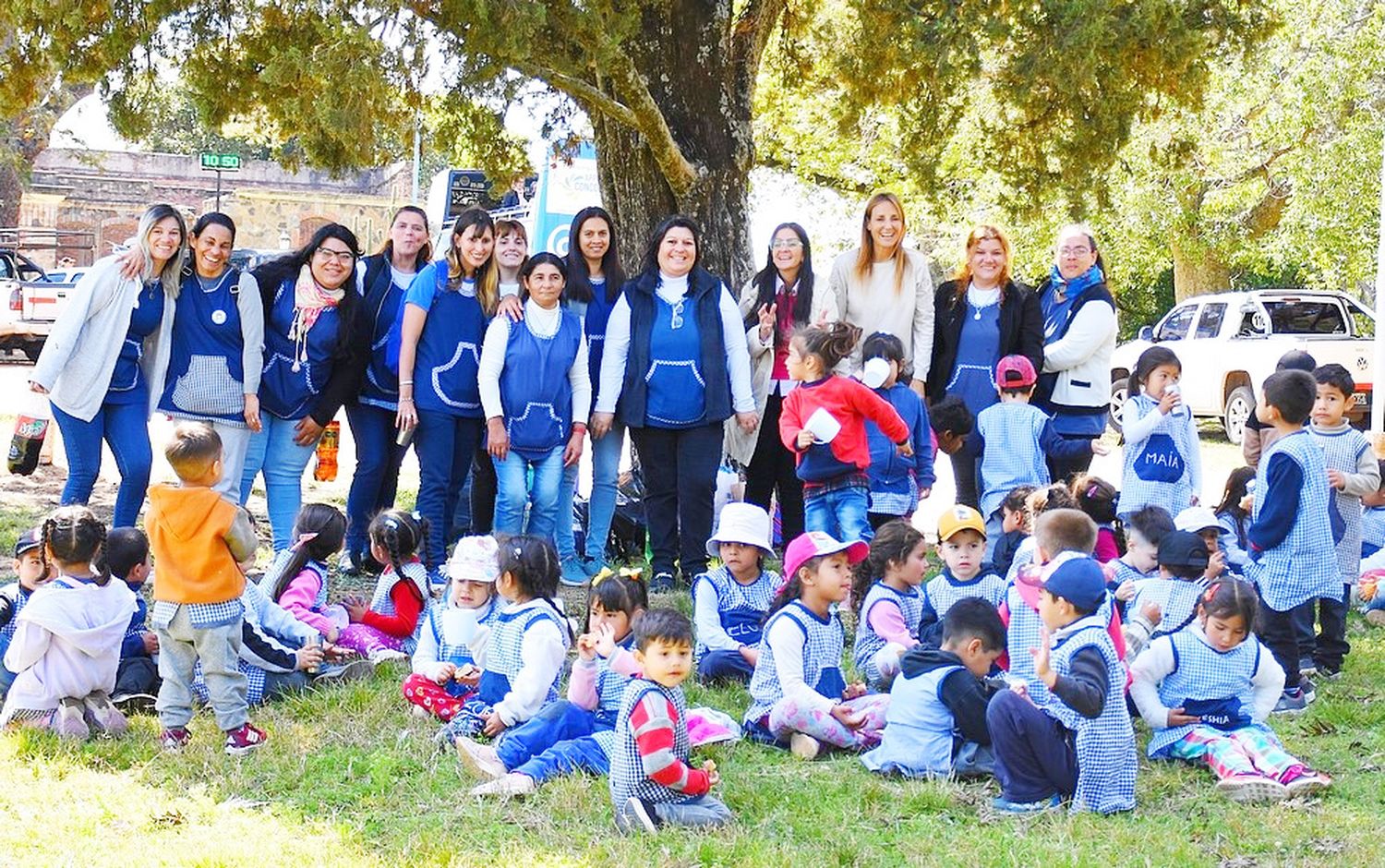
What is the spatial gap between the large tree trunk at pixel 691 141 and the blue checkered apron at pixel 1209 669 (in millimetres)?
4767

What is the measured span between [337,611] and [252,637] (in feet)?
1.96

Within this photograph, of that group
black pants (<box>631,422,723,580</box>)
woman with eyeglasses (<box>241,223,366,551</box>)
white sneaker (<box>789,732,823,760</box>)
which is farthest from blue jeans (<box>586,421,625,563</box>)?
white sneaker (<box>789,732,823,760</box>)

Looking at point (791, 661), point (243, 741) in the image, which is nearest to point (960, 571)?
point (791, 661)

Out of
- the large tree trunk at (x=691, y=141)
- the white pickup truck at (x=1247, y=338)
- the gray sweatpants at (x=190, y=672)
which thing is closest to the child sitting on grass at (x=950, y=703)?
the gray sweatpants at (x=190, y=672)

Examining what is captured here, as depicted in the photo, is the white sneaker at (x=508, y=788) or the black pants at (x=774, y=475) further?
the black pants at (x=774, y=475)

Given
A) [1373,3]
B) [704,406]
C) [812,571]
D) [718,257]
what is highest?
[1373,3]

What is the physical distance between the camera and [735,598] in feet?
19.1

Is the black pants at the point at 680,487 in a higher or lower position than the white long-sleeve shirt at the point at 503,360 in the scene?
lower

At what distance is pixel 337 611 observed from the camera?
6.09 m

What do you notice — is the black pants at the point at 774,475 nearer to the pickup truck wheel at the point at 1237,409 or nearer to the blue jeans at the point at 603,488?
the blue jeans at the point at 603,488

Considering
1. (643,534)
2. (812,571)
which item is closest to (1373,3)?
(643,534)

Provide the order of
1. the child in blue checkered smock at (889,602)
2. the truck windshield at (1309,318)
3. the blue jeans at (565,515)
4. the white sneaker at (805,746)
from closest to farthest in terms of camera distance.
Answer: the white sneaker at (805,746), the child in blue checkered smock at (889,602), the blue jeans at (565,515), the truck windshield at (1309,318)

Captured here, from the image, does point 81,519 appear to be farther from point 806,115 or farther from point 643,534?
point 806,115

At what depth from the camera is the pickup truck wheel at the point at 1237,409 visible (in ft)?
53.9
